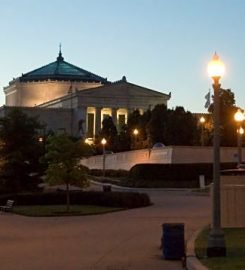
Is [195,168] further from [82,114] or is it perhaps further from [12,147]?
[82,114]

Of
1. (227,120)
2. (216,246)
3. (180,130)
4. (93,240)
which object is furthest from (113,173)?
(216,246)

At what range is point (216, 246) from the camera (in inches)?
604

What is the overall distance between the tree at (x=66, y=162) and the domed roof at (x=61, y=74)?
146m

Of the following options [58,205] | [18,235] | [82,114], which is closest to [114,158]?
[58,205]

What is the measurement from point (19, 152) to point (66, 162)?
11.6m

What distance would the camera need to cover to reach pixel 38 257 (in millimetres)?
17281

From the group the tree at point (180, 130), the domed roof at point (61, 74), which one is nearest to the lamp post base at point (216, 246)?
the tree at point (180, 130)

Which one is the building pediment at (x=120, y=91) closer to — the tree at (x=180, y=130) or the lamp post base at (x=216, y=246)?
the tree at (x=180, y=130)

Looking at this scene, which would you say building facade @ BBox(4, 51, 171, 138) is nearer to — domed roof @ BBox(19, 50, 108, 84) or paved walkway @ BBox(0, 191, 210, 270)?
domed roof @ BBox(19, 50, 108, 84)

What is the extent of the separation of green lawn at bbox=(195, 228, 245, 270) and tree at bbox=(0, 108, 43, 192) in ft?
94.8

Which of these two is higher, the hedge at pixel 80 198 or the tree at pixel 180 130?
the tree at pixel 180 130

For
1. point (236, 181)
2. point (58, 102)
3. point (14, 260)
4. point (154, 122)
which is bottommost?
point (14, 260)

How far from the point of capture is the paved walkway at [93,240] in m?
15.9

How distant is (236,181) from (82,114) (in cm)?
12200
